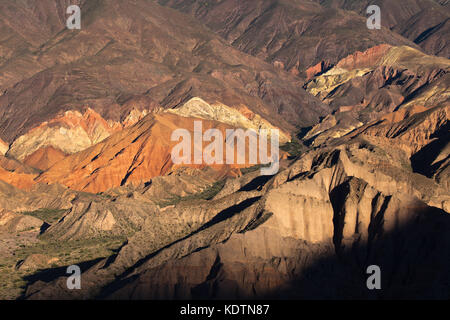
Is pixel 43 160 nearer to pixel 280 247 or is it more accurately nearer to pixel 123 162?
pixel 123 162

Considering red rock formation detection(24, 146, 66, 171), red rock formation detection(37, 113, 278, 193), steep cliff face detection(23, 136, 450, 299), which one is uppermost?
red rock formation detection(24, 146, 66, 171)

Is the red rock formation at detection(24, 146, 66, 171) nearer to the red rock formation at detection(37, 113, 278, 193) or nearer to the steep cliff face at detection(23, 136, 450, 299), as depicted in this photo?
the red rock formation at detection(37, 113, 278, 193)

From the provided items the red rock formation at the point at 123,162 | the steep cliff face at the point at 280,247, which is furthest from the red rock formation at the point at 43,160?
the steep cliff face at the point at 280,247

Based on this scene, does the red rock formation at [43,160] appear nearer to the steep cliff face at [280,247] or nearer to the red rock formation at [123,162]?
the red rock formation at [123,162]

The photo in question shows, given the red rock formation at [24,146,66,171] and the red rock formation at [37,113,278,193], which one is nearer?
the red rock formation at [37,113,278,193]

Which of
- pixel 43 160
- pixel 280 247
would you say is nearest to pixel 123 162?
pixel 43 160

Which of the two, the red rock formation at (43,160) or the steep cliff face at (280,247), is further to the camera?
the red rock formation at (43,160)

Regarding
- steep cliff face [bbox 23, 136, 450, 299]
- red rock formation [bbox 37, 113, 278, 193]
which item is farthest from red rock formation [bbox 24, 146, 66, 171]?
steep cliff face [bbox 23, 136, 450, 299]

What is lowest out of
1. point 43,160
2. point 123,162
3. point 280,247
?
point 280,247

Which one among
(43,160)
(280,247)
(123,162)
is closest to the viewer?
(280,247)

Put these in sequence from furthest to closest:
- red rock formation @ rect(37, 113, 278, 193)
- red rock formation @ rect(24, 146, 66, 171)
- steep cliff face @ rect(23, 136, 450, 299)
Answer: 1. red rock formation @ rect(24, 146, 66, 171)
2. red rock formation @ rect(37, 113, 278, 193)
3. steep cliff face @ rect(23, 136, 450, 299)

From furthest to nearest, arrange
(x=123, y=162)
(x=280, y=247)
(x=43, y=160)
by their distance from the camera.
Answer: (x=43, y=160), (x=123, y=162), (x=280, y=247)

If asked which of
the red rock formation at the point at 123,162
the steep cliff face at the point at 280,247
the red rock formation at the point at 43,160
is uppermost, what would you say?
the red rock formation at the point at 43,160
